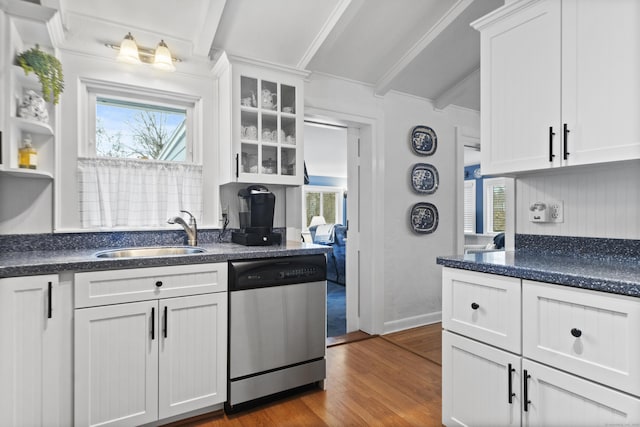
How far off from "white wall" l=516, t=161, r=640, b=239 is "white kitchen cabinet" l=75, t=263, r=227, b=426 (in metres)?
1.81

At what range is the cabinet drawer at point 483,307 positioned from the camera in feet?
4.69

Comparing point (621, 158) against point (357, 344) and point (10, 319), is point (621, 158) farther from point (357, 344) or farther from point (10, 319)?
point (10, 319)

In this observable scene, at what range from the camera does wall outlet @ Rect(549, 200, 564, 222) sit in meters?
1.86

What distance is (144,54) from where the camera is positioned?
2297 millimetres

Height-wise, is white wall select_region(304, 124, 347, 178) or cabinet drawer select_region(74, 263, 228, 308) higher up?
white wall select_region(304, 124, 347, 178)

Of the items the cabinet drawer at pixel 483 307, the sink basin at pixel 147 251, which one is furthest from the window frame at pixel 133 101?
the cabinet drawer at pixel 483 307

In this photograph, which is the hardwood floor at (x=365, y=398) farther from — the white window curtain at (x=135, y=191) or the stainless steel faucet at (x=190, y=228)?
the white window curtain at (x=135, y=191)

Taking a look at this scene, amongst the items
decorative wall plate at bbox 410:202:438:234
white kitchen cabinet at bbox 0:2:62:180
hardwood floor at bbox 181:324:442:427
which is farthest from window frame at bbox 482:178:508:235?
white kitchen cabinet at bbox 0:2:62:180

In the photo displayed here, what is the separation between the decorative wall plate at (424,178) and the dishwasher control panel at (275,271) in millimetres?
1666

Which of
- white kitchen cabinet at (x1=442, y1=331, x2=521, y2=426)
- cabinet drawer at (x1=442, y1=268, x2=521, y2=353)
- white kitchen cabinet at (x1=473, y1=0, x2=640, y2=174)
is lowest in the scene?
white kitchen cabinet at (x1=442, y1=331, x2=521, y2=426)

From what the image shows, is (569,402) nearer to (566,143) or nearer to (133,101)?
(566,143)

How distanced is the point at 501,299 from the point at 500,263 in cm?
15

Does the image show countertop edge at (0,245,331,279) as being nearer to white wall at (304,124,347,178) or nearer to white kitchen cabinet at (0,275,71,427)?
white kitchen cabinet at (0,275,71,427)

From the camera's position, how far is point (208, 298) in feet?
6.31
